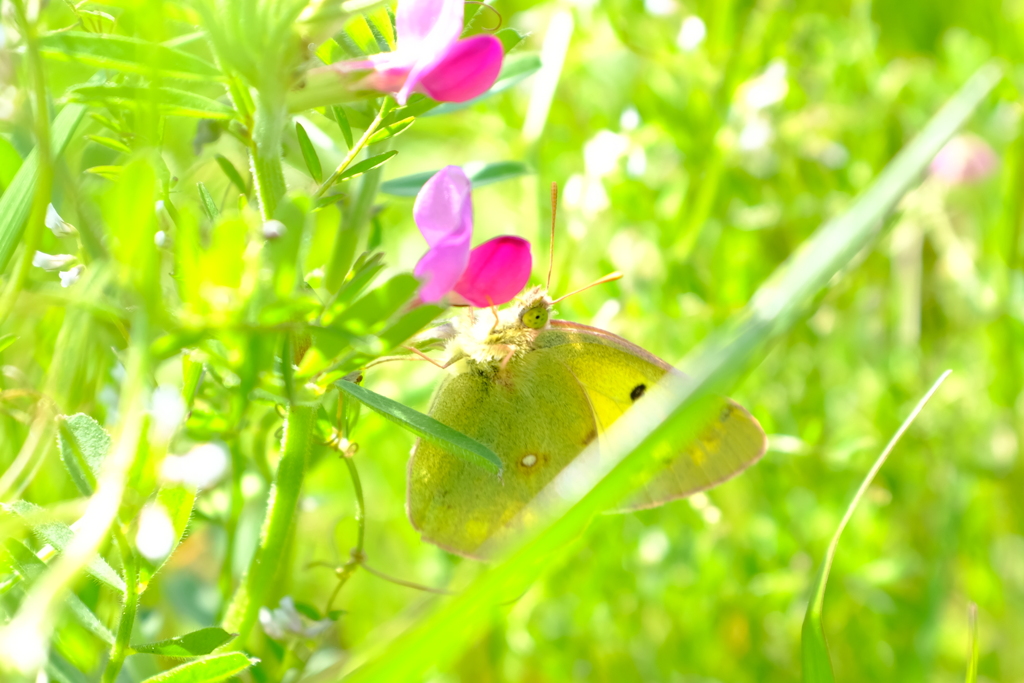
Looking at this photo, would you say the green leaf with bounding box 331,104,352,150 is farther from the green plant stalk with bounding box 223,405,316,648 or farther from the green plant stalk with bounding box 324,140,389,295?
the green plant stalk with bounding box 223,405,316,648

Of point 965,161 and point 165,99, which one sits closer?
point 165,99

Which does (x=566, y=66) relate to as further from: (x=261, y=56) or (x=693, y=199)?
(x=261, y=56)

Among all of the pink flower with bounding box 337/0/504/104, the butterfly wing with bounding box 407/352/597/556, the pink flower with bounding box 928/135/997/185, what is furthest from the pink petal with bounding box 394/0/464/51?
the pink flower with bounding box 928/135/997/185

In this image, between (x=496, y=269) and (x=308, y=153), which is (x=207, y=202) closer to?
(x=308, y=153)

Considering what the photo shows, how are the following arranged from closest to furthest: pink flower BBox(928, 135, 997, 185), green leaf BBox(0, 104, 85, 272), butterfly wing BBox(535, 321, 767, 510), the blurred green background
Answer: green leaf BBox(0, 104, 85, 272)
butterfly wing BBox(535, 321, 767, 510)
the blurred green background
pink flower BBox(928, 135, 997, 185)

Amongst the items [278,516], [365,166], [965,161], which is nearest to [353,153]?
[365,166]
